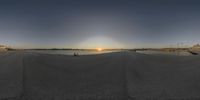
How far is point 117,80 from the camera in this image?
12.6ft

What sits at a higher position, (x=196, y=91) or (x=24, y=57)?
(x=24, y=57)

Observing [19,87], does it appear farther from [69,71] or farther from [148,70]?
[148,70]

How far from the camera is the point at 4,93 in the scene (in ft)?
12.1

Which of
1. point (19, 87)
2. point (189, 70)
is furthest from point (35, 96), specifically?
point (189, 70)

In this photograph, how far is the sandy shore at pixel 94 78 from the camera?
376 centimetres

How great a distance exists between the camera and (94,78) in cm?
389

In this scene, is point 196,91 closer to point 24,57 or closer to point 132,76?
point 132,76

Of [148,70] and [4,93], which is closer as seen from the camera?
[4,93]

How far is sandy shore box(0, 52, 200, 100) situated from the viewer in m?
3.76

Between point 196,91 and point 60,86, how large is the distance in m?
1.61

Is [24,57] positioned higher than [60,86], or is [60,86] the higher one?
[24,57]

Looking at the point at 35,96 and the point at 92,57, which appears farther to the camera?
the point at 92,57

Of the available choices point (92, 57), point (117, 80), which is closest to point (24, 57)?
point (92, 57)

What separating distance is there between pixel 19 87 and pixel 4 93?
0.18m
